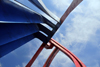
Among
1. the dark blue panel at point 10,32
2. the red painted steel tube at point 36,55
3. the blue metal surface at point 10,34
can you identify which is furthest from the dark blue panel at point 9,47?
the red painted steel tube at point 36,55

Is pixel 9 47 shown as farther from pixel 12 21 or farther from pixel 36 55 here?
pixel 12 21

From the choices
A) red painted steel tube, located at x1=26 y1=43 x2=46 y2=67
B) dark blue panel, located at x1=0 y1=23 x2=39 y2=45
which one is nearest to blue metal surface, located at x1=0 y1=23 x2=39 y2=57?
dark blue panel, located at x1=0 y1=23 x2=39 y2=45

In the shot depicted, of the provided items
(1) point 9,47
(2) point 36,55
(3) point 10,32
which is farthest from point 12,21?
(2) point 36,55

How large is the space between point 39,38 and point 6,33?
25.1 feet

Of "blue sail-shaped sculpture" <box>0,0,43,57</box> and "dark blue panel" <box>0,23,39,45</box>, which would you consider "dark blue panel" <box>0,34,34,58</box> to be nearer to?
"blue sail-shaped sculpture" <box>0,0,43,57</box>

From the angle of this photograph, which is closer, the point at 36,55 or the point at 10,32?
the point at 10,32

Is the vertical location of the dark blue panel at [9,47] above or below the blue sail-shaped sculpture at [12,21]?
below

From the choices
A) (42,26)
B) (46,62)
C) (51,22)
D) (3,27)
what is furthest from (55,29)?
(46,62)

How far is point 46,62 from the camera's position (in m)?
18.7

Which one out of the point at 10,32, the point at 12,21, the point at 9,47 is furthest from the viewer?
the point at 9,47

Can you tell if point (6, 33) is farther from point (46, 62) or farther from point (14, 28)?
point (46, 62)

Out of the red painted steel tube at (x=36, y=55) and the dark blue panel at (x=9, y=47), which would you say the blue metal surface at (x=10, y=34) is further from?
the red painted steel tube at (x=36, y=55)

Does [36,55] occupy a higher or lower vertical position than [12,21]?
lower

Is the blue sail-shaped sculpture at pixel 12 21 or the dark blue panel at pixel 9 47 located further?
the dark blue panel at pixel 9 47
